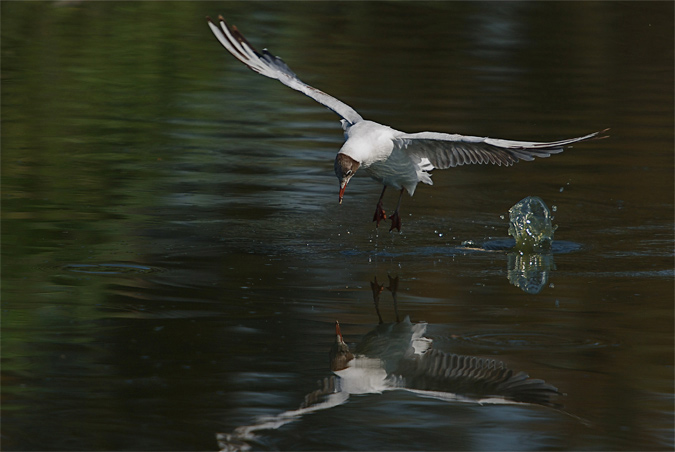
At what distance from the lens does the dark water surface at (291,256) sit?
215 inches

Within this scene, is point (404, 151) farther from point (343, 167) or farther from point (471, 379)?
point (471, 379)

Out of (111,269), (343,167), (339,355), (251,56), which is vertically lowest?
(339,355)

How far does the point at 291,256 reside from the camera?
8273mm

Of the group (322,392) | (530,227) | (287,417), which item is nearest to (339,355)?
(322,392)

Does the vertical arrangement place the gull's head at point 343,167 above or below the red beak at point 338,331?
above

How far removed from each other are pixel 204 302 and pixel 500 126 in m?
7.63

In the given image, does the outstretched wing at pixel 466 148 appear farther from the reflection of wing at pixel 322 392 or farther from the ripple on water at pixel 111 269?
the reflection of wing at pixel 322 392

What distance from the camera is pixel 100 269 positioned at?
25.3 ft

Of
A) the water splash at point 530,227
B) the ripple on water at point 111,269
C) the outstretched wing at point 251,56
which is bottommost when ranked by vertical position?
the ripple on water at point 111,269

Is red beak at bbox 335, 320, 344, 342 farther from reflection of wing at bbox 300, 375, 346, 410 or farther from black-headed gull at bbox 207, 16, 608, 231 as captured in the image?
black-headed gull at bbox 207, 16, 608, 231

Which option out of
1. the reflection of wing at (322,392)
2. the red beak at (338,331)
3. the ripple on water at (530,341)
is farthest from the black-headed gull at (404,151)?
the reflection of wing at (322,392)

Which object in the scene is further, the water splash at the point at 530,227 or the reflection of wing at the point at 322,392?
the water splash at the point at 530,227

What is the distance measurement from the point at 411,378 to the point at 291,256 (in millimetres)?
2457

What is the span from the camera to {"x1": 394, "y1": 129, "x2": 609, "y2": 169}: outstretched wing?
786 centimetres
